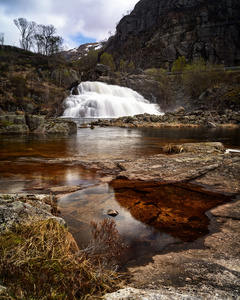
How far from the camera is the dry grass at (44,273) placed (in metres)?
1.26

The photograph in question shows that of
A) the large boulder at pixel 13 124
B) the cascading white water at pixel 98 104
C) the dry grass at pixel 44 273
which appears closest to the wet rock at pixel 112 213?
the dry grass at pixel 44 273

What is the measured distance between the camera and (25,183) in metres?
4.76

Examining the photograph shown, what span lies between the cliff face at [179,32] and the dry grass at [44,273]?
251 ft

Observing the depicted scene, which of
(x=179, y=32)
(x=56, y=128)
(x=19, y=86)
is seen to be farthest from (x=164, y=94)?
(x=179, y=32)

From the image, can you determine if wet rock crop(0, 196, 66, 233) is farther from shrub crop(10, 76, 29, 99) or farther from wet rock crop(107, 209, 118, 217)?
shrub crop(10, 76, 29, 99)

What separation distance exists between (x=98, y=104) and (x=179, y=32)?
65.9 meters

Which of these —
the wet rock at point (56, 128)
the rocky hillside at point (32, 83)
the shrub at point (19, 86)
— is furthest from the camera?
the shrub at point (19, 86)

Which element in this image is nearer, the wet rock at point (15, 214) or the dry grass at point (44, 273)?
the dry grass at point (44, 273)

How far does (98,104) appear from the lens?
1598 inches

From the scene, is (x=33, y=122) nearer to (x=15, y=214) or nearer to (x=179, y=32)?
(x=15, y=214)

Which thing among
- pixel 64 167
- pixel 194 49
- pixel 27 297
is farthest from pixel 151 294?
pixel 194 49

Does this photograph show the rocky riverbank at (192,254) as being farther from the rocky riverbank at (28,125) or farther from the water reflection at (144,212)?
the rocky riverbank at (28,125)

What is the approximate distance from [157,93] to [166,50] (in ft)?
107

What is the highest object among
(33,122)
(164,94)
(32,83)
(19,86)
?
(32,83)
